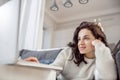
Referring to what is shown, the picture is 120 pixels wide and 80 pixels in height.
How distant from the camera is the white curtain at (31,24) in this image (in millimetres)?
2779

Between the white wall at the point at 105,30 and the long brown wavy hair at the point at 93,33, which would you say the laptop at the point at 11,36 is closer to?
the long brown wavy hair at the point at 93,33

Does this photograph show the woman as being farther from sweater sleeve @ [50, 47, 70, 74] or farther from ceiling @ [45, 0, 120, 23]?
ceiling @ [45, 0, 120, 23]

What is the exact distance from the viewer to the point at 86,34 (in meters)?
1.42

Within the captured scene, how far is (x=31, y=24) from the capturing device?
2869 mm

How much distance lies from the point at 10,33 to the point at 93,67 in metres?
0.66

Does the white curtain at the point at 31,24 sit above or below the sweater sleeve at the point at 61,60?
above

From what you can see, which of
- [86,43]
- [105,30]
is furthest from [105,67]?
[105,30]

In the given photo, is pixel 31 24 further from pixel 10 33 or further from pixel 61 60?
pixel 10 33

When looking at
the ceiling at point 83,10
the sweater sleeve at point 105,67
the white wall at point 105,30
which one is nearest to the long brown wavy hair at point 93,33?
the sweater sleeve at point 105,67

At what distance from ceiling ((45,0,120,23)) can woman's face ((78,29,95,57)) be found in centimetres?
308

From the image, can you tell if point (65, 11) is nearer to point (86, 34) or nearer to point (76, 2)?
point (76, 2)

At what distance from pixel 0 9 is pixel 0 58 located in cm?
22

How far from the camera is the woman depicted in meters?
1.16

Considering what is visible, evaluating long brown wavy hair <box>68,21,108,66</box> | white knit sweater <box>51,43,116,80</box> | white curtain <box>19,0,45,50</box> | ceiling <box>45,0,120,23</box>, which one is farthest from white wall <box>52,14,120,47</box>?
white knit sweater <box>51,43,116,80</box>
